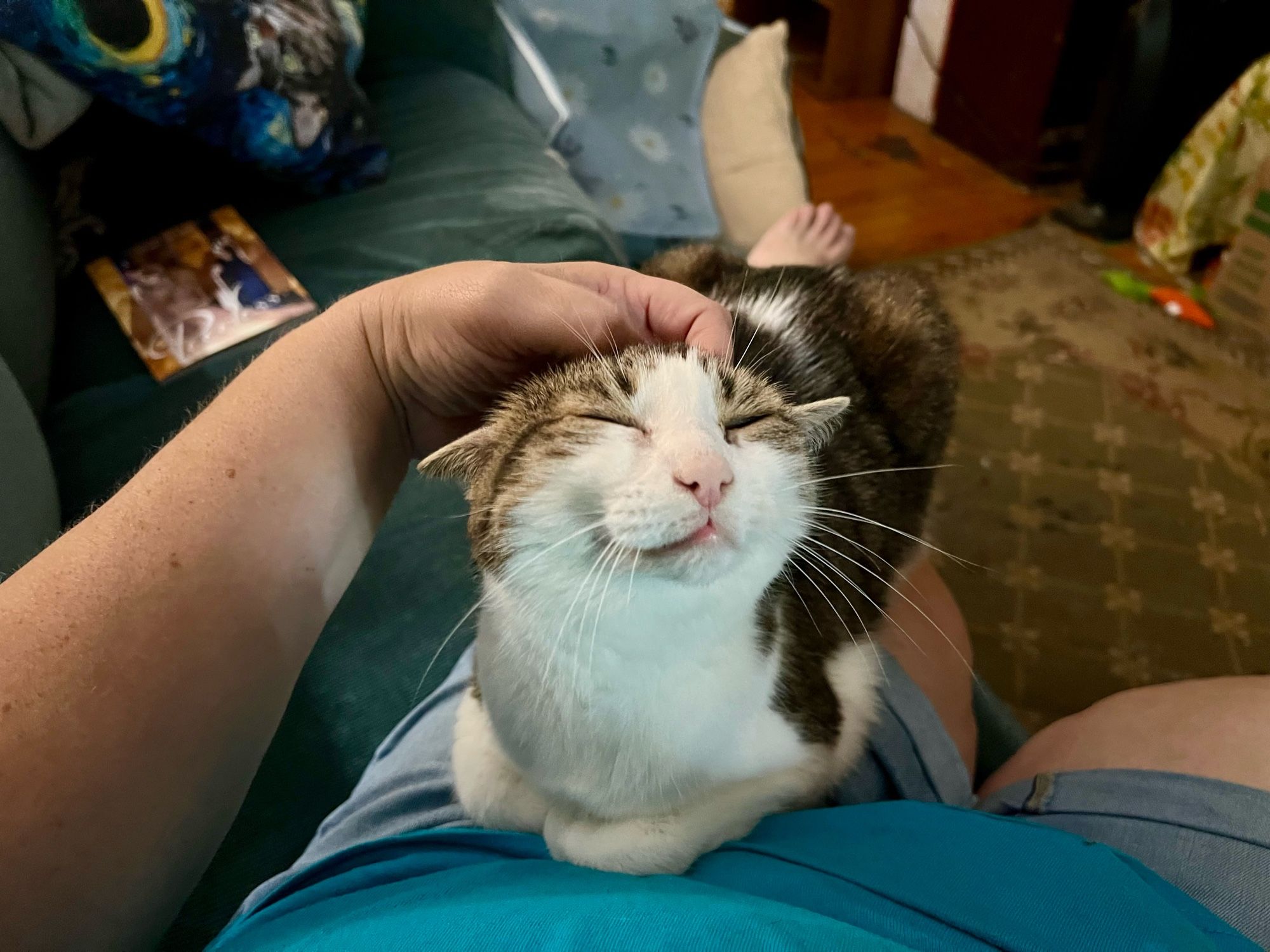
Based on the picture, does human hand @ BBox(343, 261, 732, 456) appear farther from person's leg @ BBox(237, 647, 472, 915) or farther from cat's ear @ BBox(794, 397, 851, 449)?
person's leg @ BBox(237, 647, 472, 915)

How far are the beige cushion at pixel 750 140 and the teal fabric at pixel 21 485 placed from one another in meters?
1.51

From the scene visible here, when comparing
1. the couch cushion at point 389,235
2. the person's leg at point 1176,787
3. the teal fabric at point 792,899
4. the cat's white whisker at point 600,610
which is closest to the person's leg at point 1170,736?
the person's leg at point 1176,787

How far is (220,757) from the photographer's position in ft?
2.16

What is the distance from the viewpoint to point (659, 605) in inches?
22.2

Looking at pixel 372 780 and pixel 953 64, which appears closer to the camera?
pixel 372 780

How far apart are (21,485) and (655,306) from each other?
73 centimetres

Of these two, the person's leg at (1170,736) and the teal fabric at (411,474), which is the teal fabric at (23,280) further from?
the person's leg at (1170,736)

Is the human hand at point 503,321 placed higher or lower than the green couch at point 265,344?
higher

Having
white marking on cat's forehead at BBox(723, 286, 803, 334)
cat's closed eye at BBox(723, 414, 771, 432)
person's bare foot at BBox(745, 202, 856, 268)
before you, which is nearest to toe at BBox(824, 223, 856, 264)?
person's bare foot at BBox(745, 202, 856, 268)

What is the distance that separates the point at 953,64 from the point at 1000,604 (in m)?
2.13

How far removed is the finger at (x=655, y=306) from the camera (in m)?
0.72

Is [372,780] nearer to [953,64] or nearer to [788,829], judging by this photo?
[788,829]

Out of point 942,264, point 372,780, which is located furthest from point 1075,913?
point 942,264

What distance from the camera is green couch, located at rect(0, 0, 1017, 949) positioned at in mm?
839
